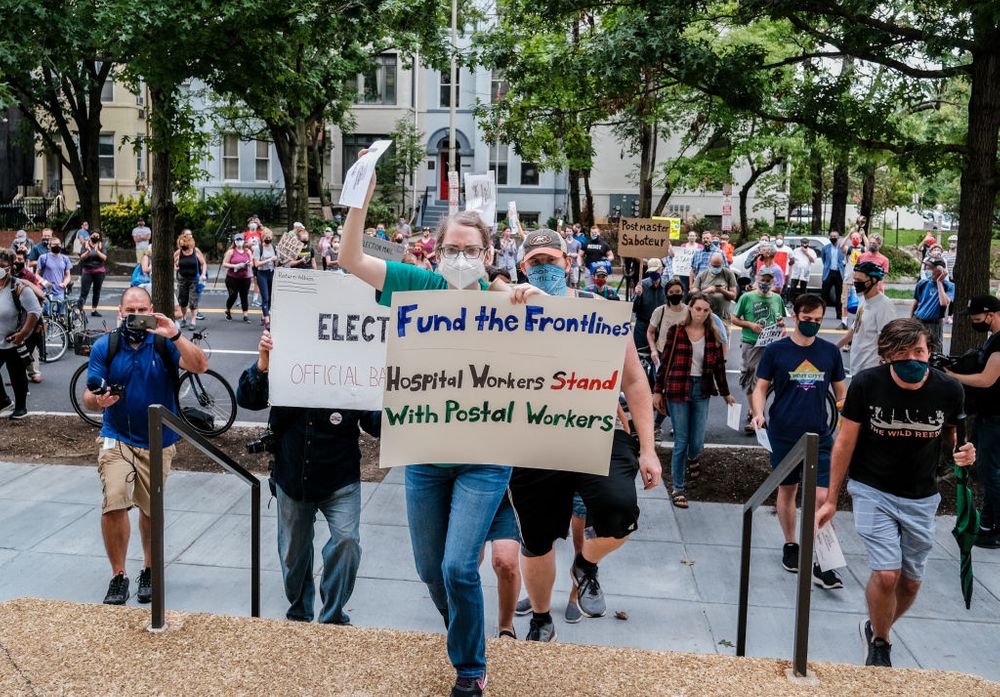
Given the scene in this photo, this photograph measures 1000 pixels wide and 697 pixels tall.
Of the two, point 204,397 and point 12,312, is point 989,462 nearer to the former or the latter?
point 204,397

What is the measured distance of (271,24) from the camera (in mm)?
8453

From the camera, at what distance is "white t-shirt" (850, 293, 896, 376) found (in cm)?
875

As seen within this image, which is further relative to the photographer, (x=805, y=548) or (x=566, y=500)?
(x=566, y=500)

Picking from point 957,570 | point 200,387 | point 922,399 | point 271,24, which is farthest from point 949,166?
point 200,387

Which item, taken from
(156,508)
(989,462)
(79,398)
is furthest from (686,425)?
(79,398)

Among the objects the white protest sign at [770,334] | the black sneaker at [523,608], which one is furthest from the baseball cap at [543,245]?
the white protest sign at [770,334]

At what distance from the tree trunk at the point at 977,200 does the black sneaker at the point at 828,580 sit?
328 centimetres

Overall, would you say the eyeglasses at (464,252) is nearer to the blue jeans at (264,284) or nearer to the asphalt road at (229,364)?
the asphalt road at (229,364)

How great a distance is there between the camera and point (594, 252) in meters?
25.8

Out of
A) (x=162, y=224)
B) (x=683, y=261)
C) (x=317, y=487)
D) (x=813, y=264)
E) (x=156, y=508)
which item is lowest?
(x=317, y=487)

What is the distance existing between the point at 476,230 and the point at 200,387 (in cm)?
708

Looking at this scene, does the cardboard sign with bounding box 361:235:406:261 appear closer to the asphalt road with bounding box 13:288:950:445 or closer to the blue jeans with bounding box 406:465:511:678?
the blue jeans with bounding box 406:465:511:678

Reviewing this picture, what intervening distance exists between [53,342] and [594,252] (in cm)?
1426

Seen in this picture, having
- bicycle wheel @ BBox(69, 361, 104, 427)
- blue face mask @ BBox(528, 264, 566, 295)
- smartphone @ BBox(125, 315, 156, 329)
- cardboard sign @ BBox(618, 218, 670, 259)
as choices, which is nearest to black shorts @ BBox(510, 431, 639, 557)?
blue face mask @ BBox(528, 264, 566, 295)
